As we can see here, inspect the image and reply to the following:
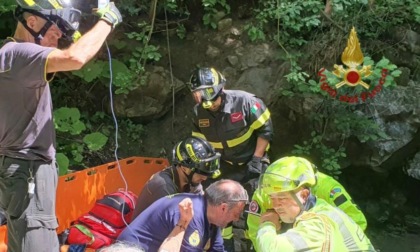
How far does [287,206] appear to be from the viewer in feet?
8.76

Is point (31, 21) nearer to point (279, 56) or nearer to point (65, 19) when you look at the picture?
point (65, 19)

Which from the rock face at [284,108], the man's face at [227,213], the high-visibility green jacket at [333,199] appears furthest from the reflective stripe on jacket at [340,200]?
the rock face at [284,108]

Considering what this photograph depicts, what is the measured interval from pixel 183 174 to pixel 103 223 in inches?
28.7

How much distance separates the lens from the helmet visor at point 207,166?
3.79 metres

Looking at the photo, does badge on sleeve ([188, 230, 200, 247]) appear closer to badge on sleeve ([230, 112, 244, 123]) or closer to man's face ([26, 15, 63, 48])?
man's face ([26, 15, 63, 48])

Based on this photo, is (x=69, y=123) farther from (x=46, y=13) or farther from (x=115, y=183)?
(x=46, y=13)

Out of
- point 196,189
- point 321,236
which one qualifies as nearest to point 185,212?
point 196,189

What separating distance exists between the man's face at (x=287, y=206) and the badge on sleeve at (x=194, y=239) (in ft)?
2.21

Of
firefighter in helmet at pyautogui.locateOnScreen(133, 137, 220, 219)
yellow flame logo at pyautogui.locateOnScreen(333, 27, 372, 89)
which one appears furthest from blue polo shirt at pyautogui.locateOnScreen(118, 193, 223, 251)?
yellow flame logo at pyautogui.locateOnScreen(333, 27, 372, 89)

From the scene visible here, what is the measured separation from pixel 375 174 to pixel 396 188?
347 millimetres

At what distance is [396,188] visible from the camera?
21.0 feet

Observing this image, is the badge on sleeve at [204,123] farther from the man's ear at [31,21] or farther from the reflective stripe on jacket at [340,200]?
the man's ear at [31,21]

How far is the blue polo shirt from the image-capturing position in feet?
10.4

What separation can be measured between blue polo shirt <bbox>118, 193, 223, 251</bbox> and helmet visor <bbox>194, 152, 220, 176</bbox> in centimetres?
52
